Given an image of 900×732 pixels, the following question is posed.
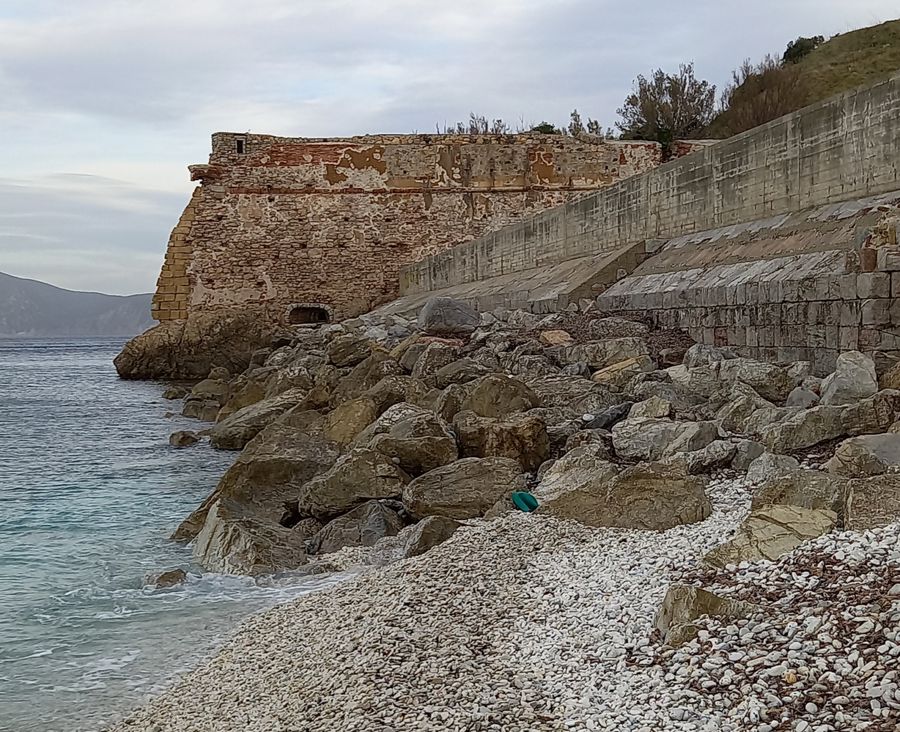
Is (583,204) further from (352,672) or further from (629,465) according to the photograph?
(352,672)

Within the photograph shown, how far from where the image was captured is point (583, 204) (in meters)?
13.5

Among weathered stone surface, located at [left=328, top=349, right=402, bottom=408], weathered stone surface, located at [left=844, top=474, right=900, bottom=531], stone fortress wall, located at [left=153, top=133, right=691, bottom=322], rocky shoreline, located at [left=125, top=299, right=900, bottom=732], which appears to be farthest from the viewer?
stone fortress wall, located at [left=153, top=133, right=691, bottom=322]

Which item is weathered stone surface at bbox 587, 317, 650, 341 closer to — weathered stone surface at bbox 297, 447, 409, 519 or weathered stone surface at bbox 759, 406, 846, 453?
weathered stone surface at bbox 297, 447, 409, 519

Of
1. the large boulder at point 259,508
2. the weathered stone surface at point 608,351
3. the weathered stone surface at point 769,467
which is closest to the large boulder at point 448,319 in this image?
the weathered stone surface at point 608,351

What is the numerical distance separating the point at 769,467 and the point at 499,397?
2.98 metres

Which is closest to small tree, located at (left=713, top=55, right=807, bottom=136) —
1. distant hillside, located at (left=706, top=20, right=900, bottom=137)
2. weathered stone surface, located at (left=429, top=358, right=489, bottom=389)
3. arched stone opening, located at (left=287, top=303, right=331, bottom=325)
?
distant hillside, located at (left=706, top=20, right=900, bottom=137)

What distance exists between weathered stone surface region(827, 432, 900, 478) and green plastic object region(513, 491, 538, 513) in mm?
1837

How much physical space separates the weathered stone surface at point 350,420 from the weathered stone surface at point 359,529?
85.9 inches

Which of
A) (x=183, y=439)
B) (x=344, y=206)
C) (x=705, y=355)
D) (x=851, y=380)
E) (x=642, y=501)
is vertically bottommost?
(x=183, y=439)

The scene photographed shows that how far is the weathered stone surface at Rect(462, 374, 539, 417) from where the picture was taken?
24.9ft

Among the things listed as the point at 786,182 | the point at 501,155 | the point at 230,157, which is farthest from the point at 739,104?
the point at 786,182

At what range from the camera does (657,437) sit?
6016 millimetres

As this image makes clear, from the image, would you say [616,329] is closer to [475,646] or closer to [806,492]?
[806,492]

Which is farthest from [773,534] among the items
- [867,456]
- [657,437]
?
[657,437]
